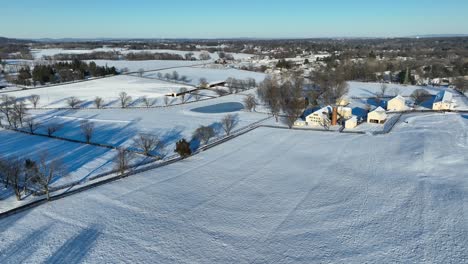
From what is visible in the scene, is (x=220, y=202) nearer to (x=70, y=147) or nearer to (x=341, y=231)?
(x=341, y=231)

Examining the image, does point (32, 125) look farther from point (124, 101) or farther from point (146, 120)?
point (124, 101)

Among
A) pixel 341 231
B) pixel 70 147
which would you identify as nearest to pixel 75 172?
pixel 70 147

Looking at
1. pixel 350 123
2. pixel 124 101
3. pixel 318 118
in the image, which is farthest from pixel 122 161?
pixel 124 101

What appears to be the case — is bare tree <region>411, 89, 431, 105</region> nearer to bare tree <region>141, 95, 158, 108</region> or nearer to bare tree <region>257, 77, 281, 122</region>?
bare tree <region>257, 77, 281, 122</region>

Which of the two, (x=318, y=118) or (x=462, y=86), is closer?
(x=318, y=118)

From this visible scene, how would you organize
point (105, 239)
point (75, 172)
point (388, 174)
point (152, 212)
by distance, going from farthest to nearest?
point (75, 172) → point (388, 174) → point (152, 212) → point (105, 239)

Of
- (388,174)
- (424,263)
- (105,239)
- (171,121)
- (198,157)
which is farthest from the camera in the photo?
(171,121)
